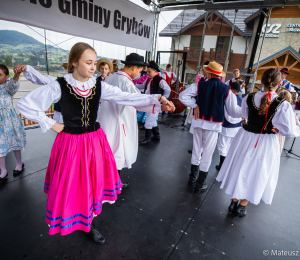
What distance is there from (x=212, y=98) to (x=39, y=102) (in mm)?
1770

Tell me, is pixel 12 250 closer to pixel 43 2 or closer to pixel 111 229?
pixel 111 229

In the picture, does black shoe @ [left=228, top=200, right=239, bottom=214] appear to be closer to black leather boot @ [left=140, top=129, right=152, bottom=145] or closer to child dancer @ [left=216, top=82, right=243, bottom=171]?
child dancer @ [left=216, top=82, right=243, bottom=171]

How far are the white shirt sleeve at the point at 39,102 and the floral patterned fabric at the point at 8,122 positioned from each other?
134cm

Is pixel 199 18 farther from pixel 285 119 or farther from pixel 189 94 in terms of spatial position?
pixel 285 119

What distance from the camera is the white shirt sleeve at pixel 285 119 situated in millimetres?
1549

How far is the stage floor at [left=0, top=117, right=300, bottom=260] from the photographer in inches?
58.5

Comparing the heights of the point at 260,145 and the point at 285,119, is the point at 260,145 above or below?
below

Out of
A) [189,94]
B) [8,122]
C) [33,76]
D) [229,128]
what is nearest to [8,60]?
[8,122]

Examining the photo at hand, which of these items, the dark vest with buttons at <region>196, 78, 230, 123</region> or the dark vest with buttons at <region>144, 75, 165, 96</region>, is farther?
the dark vest with buttons at <region>144, 75, 165, 96</region>

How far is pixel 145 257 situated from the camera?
1.45 meters

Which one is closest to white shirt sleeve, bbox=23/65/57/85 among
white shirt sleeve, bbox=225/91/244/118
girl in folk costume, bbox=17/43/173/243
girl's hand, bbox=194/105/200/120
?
girl in folk costume, bbox=17/43/173/243

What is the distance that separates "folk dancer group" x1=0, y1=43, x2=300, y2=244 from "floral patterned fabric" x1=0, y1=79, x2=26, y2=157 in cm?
1

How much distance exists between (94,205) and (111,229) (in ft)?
1.59

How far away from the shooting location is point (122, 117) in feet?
6.31
